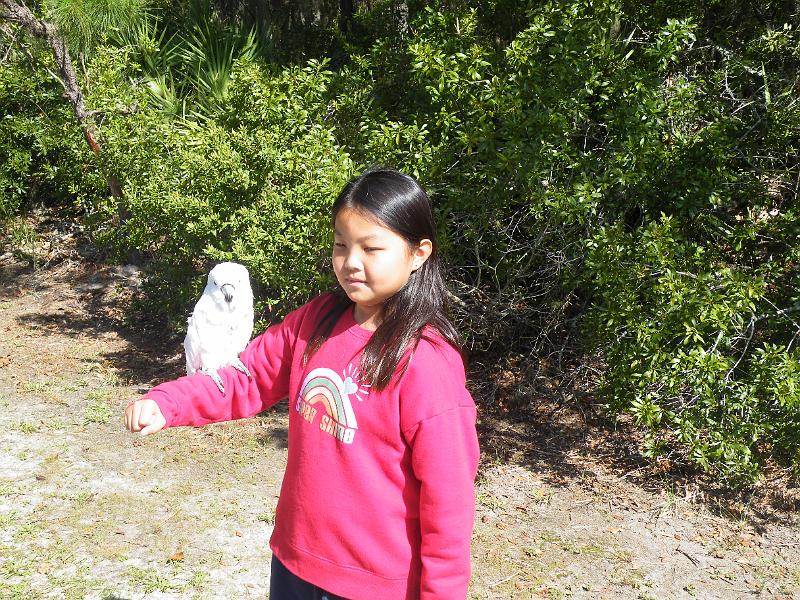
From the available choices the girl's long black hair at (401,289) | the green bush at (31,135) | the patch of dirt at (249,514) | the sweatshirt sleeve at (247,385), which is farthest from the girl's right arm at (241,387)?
the green bush at (31,135)

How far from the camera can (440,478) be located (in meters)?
1.77

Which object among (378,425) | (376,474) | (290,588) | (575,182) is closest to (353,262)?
(378,425)

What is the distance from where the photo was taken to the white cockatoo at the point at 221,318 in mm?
3289

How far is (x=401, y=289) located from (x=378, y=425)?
34 centimetres

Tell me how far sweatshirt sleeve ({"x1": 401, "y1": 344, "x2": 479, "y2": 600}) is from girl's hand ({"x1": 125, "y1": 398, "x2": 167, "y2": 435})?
1.97 ft

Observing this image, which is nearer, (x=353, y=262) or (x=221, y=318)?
(x=353, y=262)

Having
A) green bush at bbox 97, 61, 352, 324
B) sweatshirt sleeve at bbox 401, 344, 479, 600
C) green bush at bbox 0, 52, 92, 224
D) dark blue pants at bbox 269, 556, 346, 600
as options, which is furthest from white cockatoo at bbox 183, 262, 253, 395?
green bush at bbox 0, 52, 92, 224

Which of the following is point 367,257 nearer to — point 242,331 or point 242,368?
point 242,368

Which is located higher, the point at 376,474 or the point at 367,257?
the point at 367,257

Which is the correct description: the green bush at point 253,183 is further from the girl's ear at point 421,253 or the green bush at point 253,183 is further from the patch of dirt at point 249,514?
the girl's ear at point 421,253

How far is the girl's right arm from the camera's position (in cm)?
207

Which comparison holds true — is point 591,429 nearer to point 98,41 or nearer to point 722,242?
point 722,242

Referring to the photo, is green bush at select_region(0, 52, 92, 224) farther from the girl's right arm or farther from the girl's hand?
the girl's hand

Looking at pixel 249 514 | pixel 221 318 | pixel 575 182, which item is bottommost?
pixel 249 514
